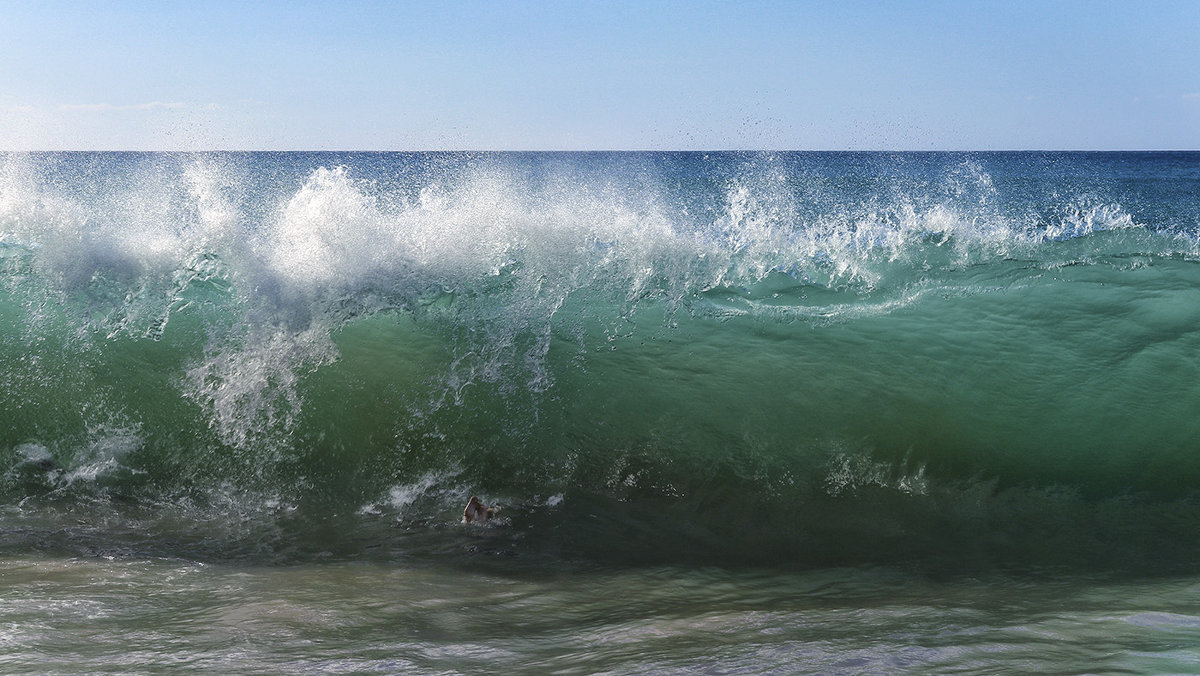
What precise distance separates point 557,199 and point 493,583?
4499 mm

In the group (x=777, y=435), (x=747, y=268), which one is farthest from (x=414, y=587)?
(x=747, y=268)

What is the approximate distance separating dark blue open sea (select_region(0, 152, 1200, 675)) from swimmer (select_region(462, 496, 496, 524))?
0.05m

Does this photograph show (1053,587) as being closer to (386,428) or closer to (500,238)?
(386,428)

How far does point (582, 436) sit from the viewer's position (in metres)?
5.75

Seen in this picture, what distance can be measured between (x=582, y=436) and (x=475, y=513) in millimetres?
1044

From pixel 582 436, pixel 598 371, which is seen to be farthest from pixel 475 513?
pixel 598 371

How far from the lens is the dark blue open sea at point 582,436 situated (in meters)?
3.35

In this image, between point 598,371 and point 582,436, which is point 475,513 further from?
point 598,371

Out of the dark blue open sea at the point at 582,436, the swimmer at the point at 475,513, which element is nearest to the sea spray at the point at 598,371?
the dark blue open sea at the point at 582,436

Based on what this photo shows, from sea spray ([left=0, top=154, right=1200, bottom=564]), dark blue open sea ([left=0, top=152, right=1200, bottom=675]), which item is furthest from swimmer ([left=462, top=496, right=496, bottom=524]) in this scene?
sea spray ([left=0, top=154, right=1200, bottom=564])

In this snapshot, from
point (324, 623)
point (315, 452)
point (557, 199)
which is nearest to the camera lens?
point (324, 623)

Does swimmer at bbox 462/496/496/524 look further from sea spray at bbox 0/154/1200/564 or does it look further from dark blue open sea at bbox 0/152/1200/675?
sea spray at bbox 0/154/1200/564

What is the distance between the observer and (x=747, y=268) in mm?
7316

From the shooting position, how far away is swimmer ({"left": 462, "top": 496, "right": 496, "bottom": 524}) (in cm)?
492
